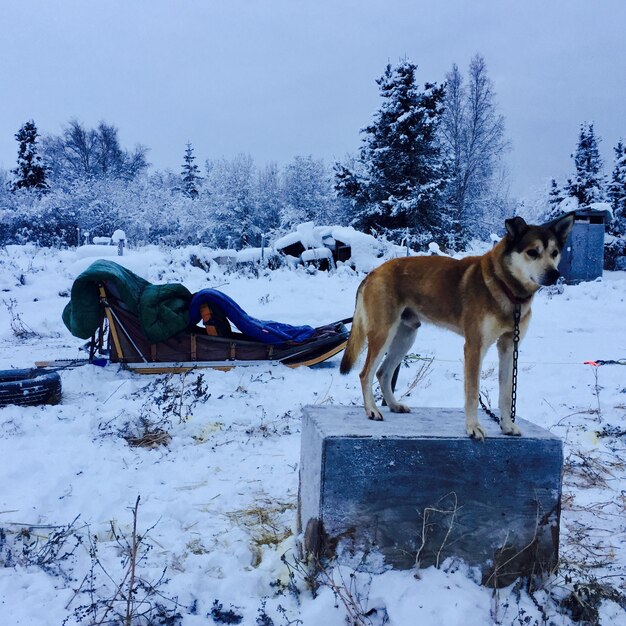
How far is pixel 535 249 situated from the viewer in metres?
2.35

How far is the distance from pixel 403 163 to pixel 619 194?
1313 cm

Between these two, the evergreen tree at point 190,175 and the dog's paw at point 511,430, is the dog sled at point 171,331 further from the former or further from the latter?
the evergreen tree at point 190,175

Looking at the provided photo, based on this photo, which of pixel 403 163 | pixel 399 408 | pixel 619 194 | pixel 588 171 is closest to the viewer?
pixel 399 408

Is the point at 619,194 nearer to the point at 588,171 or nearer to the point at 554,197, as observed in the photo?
the point at 588,171

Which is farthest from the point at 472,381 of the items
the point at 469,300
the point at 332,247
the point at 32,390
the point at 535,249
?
the point at 332,247

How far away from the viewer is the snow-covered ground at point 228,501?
2223 mm

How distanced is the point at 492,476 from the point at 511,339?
71 centimetres

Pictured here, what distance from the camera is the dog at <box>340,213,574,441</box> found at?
7.86ft

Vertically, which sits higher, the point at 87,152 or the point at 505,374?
the point at 87,152

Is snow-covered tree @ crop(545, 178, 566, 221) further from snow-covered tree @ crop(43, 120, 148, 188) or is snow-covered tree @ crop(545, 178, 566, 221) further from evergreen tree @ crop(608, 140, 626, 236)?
snow-covered tree @ crop(43, 120, 148, 188)

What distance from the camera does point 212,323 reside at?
633 cm

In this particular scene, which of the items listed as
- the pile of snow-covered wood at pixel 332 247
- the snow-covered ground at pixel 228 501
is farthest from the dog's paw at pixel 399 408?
the pile of snow-covered wood at pixel 332 247

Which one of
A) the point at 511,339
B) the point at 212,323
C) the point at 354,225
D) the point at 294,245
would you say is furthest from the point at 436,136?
the point at 511,339

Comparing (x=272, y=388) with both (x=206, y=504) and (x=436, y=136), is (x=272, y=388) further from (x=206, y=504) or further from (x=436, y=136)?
(x=436, y=136)
